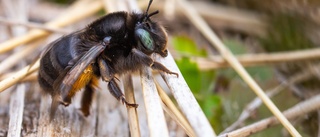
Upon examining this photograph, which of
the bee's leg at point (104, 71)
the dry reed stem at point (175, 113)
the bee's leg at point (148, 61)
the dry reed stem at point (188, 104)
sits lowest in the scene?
the dry reed stem at point (175, 113)

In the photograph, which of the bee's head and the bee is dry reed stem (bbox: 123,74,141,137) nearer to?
the bee

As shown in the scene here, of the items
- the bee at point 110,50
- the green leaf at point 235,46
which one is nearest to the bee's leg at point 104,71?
the bee at point 110,50

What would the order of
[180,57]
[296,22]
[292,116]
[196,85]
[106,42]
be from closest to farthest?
[106,42] < [292,116] < [196,85] < [180,57] < [296,22]

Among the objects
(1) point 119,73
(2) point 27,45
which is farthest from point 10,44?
(1) point 119,73

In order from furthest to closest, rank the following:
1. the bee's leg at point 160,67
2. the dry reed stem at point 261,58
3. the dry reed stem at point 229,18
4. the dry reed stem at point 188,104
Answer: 1. the dry reed stem at point 229,18
2. the dry reed stem at point 261,58
3. the bee's leg at point 160,67
4. the dry reed stem at point 188,104

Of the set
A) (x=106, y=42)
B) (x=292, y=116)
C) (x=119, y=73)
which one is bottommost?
(x=292, y=116)

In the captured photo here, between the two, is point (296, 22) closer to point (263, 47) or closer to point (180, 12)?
point (263, 47)

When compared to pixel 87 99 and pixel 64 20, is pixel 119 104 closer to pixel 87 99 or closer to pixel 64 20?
pixel 87 99

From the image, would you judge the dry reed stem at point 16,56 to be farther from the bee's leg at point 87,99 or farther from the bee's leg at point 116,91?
the bee's leg at point 116,91
